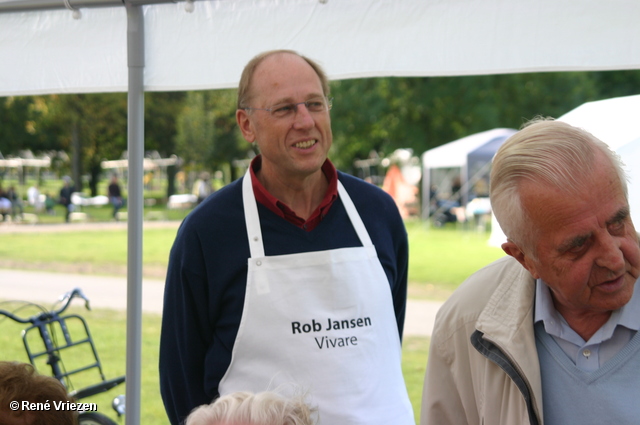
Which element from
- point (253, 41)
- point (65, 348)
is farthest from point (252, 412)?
point (65, 348)

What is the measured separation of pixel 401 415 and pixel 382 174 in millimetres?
27635

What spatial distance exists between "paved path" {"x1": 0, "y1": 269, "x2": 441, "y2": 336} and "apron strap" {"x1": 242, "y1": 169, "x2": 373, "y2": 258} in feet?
16.9

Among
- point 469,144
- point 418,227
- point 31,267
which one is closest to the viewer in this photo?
point 31,267

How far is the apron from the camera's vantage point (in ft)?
6.08

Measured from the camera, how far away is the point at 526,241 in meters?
1.29

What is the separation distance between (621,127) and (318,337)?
150cm

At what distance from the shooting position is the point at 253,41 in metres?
2.30

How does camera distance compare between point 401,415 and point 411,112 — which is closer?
point 401,415

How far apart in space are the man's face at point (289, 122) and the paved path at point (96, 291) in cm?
531

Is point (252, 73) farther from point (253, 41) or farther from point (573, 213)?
point (573, 213)

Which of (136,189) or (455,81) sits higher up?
(455,81)

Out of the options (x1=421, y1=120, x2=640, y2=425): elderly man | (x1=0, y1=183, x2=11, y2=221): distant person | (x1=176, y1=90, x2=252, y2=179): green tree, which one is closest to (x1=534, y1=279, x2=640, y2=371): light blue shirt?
(x1=421, y1=120, x2=640, y2=425): elderly man

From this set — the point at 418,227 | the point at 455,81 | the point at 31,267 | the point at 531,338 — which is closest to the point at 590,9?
the point at 531,338

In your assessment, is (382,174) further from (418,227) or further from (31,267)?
(31,267)
